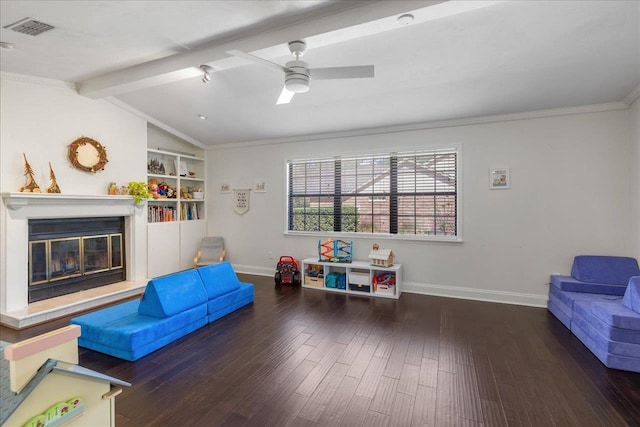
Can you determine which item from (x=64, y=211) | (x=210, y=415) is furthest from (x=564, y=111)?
(x=64, y=211)

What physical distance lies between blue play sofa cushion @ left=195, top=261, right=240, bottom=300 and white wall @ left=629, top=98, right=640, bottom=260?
15.8ft

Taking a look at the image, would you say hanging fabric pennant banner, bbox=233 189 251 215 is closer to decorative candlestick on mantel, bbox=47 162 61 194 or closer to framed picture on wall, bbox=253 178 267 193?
framed picture on wall, bbox=253 178 267 193

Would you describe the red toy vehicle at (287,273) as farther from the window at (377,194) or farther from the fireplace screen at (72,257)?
the fireplace screen at (72,257)

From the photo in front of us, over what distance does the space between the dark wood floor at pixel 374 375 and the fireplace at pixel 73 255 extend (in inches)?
33.5

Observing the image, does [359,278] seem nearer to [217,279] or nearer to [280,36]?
[217,279]

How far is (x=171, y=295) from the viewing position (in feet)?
10.5

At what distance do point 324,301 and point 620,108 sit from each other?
442 centimetres

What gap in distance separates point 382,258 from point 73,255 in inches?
173

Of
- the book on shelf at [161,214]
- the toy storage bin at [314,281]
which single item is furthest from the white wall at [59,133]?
the toy storage bin at [314,281]

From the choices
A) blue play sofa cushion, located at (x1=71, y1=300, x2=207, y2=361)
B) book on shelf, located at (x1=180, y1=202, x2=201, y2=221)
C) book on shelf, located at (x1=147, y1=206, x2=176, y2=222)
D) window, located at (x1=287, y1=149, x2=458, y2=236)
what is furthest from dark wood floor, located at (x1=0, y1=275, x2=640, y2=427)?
book on shelf, located at (x1=180, y1=202, x2=201, y2=221)

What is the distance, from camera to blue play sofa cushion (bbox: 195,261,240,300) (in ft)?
12.1

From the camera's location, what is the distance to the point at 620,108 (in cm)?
373

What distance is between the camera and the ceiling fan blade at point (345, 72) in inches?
95.3

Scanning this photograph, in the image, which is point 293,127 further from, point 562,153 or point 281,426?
point 281,426
